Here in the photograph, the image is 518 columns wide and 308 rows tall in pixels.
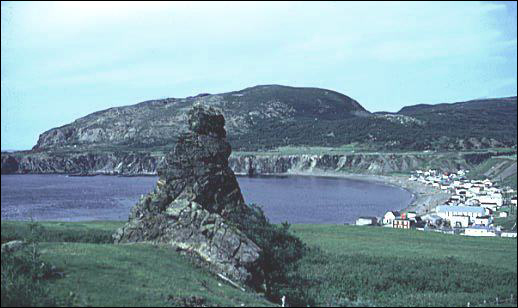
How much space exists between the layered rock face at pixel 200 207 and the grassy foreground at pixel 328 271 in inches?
62.3

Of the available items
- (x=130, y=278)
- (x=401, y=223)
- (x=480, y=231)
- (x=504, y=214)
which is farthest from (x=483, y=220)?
(x=130, y=278)

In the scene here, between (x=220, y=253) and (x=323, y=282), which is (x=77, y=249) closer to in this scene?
(x=220, y=253)

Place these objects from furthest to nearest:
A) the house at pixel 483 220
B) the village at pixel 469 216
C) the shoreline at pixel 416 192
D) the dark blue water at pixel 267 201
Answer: the shoreline at pixel 416 192
the dark blue water at pixel 267 201
the house at pixel 483 220
the village at pixel 469 216

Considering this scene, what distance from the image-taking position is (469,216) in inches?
3433

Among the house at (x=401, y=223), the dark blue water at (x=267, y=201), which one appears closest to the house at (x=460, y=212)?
the dark blue water at (x=267, y=201)

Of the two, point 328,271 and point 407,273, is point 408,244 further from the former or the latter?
point 328,271

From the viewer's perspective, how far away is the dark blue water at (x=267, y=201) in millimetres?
88500

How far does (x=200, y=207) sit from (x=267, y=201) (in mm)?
86754

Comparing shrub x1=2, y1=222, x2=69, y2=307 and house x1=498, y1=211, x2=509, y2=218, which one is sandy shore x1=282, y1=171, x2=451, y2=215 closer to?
house x1=498, y1=211, x2=509, y2=218

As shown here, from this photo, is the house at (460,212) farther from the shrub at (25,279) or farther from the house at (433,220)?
the shrub at (25,279)

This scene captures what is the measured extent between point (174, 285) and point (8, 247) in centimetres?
607

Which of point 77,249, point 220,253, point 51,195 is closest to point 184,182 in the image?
point 220,253

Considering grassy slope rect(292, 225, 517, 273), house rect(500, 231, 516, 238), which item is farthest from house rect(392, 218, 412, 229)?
grassy slope rect(292, 225, 517, 273)

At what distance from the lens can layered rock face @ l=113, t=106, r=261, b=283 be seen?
2481cm
